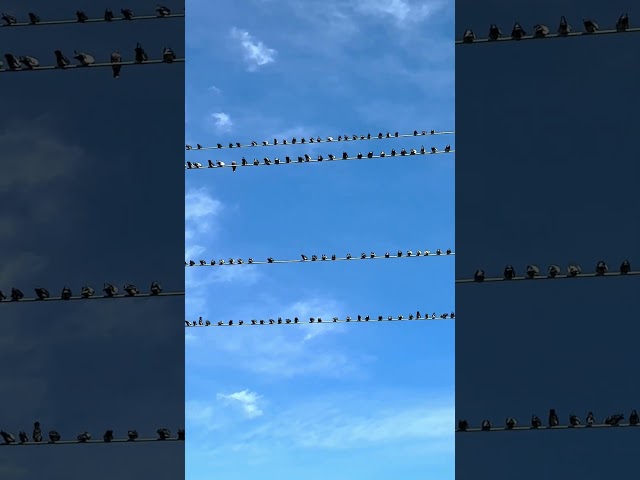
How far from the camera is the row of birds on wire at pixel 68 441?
2042 cm

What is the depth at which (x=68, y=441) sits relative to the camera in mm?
20516

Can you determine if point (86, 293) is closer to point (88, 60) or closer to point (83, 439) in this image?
point (83, 439)
